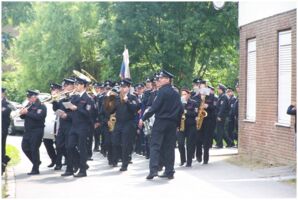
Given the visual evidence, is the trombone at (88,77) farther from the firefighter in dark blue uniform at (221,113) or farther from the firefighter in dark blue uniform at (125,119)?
the firefighter in dark blue uniform at (221,113)

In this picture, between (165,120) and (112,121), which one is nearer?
(165,120)

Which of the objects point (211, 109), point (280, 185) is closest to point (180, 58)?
point (211, 109)

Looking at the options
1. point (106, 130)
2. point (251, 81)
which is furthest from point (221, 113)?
point (106, 130)

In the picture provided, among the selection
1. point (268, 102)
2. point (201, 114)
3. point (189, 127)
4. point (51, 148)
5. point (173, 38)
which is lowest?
point (51, 148)

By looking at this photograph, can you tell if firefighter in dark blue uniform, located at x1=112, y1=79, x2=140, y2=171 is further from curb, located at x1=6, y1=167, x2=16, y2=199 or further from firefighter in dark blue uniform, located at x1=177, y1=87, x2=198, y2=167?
curb, located at x1=6, y1=167, x2=16, y2=199

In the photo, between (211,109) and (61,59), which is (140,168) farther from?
(61,59)

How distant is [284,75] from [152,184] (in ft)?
16.1

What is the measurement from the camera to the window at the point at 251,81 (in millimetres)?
20266

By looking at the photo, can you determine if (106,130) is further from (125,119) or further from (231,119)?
(231,119)

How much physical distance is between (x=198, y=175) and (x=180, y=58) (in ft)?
62.3

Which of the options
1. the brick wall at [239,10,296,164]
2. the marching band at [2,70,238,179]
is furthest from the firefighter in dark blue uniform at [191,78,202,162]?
the brick wall at [239,10,296,164]

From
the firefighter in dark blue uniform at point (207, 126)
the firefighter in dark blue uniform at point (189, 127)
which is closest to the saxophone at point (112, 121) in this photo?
the firefighter in dark blue uniform at point (189, 127)

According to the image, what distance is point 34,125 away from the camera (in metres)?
16.8

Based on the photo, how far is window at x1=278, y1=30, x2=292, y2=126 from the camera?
17.7 metres
